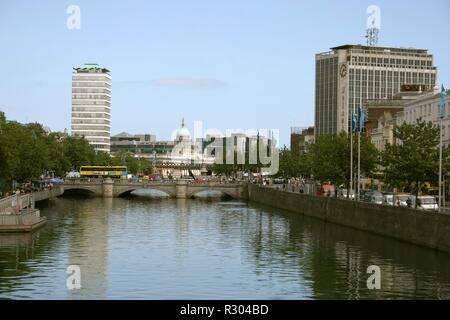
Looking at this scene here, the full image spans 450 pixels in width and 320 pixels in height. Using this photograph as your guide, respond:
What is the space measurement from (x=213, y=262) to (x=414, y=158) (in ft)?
91.9

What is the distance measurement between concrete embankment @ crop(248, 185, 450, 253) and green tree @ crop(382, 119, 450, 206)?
496 centimetres

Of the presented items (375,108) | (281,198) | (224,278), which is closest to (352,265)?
(224,278)

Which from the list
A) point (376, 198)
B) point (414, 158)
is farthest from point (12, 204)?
point (414, 158)

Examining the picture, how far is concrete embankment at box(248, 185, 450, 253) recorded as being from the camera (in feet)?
181

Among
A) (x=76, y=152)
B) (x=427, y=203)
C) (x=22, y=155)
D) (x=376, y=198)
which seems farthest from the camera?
(x=76, y=152)

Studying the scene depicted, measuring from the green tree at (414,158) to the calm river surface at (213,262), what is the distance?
7.53m

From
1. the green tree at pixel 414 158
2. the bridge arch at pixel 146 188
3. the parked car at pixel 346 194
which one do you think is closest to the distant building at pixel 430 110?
the parked car at pixel 346 194

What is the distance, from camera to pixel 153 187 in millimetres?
149000

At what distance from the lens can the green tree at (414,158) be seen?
73.2 metres

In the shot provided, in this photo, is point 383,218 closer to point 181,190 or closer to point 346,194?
point 346,194

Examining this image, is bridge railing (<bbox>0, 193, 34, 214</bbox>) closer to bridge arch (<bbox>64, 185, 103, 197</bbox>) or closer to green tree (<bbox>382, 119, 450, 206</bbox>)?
green tree (<bbox>382, 119, 450, 206</bbox>)

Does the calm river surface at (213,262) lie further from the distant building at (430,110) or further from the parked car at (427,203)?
the distant building at (430,110)

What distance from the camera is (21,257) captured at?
178 ft

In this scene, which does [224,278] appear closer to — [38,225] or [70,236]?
[70,236]
